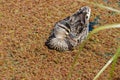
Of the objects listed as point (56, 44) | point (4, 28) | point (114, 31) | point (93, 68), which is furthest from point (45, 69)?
point (114, 31)

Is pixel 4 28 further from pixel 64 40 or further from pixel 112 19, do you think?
pixel 112 19

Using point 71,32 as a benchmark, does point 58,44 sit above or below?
below

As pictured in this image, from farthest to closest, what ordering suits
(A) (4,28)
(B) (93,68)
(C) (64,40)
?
(A) (4,28), (C) (64,40), (B) (93,68)

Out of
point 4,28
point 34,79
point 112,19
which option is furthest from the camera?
point 112,19

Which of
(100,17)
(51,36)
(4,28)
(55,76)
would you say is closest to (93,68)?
(55,76)

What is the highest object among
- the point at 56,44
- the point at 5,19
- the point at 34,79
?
the point at 5,19

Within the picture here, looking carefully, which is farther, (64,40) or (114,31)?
(114,31)

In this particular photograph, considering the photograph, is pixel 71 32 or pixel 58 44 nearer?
pixel 58 44

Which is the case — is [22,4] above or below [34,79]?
above
